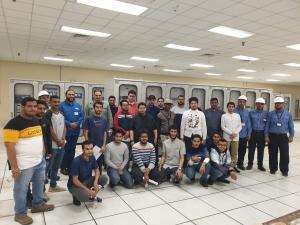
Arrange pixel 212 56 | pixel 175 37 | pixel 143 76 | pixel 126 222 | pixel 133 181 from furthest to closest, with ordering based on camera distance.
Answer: pixel 143 76 → pixel 212 56 → pixel 175 37 → pixel 133 181 → pixel 126 222

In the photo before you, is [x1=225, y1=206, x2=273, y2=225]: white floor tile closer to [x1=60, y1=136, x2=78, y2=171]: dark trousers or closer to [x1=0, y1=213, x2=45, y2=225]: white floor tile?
[x1=0, y1=213, x2=45, y2=225]: white floor tile

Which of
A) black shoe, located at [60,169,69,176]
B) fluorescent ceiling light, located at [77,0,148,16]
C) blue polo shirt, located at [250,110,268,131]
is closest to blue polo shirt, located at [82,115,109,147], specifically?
black shoe, located at [60,169,69,176]

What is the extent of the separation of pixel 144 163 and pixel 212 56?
7.21m

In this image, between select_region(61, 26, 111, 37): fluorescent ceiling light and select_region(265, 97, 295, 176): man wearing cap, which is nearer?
select_region(265, 97, 295, 176): man wearing cap

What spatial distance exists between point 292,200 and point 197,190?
1.42 metres

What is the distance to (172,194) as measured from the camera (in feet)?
12.8

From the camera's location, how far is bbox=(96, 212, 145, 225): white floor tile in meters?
2.96

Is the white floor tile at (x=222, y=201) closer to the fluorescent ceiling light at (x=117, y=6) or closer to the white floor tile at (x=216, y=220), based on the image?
the white floor tile at (x=216, y=220)

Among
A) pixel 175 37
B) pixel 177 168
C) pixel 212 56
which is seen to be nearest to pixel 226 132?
pixel 177 168

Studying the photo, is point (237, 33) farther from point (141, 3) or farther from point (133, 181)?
point (133, 181)

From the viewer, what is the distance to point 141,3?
5.02 meters

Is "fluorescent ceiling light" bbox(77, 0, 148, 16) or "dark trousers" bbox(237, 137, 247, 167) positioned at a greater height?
"fluorescent ceiling light" bbox(77, 0, 148, 16)

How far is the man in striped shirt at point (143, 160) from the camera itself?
421 cm

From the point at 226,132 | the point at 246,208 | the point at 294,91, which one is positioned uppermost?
the point at 294,91
